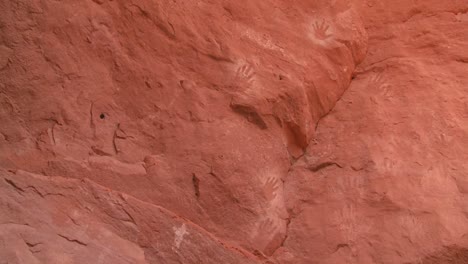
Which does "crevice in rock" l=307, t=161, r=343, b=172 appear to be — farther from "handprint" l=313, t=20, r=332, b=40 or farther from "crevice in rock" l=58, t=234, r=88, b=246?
"crevice in rock" l=58, t=234, r=88, b=246

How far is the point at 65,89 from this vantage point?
240 cm

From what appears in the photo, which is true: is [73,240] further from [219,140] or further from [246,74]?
[246,74]

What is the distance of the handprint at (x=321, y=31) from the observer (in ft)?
9.14

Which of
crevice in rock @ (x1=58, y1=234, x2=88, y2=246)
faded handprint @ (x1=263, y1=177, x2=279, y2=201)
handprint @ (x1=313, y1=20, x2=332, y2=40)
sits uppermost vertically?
handprint @ (x1=313, y1=20, x2=332, y2=40)

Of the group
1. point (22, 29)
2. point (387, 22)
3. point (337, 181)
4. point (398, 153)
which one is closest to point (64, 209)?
point (22, 29)

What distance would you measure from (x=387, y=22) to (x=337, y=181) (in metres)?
0.96

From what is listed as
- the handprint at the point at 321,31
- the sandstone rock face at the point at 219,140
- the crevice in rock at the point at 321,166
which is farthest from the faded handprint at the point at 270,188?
the handprint at the point at 321,31

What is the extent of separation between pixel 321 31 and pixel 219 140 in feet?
2.70

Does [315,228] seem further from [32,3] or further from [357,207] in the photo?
[32,3]

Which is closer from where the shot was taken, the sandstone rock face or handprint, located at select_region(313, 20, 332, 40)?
the sandstone rock face

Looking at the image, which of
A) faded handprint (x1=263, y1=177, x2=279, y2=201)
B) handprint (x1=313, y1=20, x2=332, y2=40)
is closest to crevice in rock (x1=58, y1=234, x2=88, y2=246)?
faded handprint (x1=263, y1=177, x2=279, y2=201)

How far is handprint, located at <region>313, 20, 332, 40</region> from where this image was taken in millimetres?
2785

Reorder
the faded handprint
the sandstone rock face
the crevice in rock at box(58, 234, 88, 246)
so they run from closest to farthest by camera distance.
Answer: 1. the crevice in rock at box(58, 234, 88, 246)
2. the sandstone rock face
3. the faded handprint

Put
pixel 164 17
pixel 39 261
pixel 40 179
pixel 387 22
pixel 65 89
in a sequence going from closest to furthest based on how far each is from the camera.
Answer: pixel 39 261, pixel 40 179, pixel 65 89, pixel 164 17, pixel 387 22
